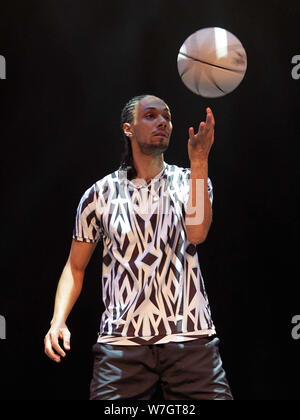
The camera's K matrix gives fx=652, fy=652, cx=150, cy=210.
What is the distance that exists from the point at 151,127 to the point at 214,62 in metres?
0.37

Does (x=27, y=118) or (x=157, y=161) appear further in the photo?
(x=27, y=118)

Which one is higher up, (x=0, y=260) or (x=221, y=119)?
(x=221, y=119)

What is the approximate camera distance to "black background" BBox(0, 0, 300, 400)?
3.28 meters

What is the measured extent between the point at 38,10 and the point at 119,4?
1.38 feet

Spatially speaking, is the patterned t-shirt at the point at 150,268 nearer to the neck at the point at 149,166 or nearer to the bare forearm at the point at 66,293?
the neck at the point at 149,166

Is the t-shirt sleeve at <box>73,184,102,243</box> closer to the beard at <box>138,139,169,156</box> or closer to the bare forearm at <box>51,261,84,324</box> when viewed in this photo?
the bare forearm at <box>51,261,84,324</box>

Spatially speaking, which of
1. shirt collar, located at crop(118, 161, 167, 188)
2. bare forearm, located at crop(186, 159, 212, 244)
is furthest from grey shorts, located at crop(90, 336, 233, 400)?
shirt collar, located at crop(118, 161, 167, 188)

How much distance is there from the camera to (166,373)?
7.40ft

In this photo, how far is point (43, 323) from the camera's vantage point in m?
3.31

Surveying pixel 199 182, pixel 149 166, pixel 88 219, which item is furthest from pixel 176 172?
pixel 88 219

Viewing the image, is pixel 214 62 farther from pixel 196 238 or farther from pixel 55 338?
pixel 55 338

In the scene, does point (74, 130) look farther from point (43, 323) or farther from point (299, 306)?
point (299, 306)

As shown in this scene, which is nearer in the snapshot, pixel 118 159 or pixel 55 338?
pixel 55 338
